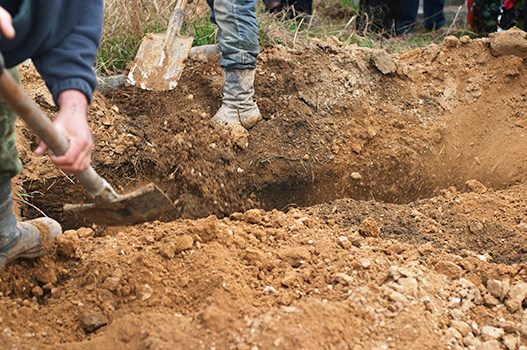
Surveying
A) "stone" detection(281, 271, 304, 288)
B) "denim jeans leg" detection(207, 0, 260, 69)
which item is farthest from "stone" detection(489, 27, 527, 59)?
"stone" detection(281, 271, 304, 288)

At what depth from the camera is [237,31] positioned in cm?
283

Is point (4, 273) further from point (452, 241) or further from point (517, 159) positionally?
point (517, 159)

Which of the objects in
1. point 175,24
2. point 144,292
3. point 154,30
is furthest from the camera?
point 154,30

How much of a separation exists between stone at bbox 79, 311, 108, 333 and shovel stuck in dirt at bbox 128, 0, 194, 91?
6.83 ft

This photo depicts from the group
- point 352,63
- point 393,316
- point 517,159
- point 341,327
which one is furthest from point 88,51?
point 517,159

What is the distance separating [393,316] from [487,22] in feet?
15.9

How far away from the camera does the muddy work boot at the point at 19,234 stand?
5.64 feet

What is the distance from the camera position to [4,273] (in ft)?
6.15

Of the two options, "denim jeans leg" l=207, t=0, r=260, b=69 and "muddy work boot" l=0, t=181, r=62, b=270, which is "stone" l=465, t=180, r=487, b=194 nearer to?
"denim jeans leg" l=207, t=0, r=260, b=69

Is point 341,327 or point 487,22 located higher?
point 487,22

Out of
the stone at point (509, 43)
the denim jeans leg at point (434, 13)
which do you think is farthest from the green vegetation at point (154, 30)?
the denim jeans leg at point (434, 13)

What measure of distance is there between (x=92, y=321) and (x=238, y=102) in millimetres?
1881

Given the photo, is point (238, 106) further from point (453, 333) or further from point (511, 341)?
point (511, 341)

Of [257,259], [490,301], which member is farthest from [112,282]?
[490,301]
